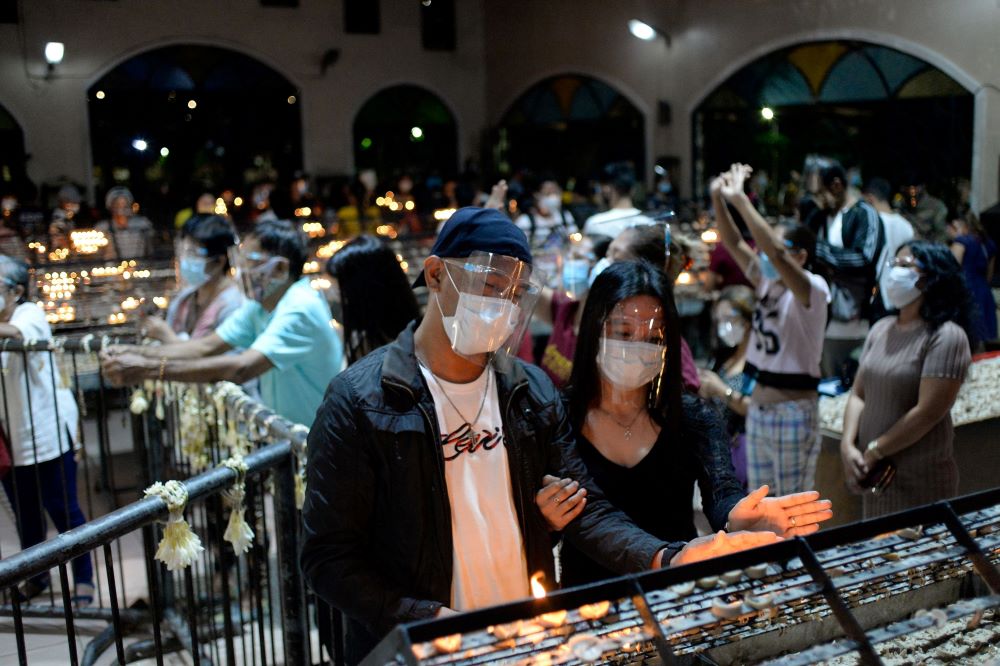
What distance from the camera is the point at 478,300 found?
2.04m

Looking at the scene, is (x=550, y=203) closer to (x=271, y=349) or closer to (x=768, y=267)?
(x=768, y=267)

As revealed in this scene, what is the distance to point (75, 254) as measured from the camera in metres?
9.37

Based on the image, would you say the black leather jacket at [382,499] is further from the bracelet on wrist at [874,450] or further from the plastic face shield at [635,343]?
the bracelet on wrist at [874,450]

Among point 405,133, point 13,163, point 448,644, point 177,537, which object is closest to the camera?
point 448,644

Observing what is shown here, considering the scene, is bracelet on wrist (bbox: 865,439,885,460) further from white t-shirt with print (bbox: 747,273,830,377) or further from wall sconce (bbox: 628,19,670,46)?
wall sconce (bbox: 628,19,670,46)

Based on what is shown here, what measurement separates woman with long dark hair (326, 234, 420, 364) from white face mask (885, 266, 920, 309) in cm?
188

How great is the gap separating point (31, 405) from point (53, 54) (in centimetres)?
478

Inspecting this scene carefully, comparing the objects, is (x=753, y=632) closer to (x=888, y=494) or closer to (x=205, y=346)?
(x=888, y=494)

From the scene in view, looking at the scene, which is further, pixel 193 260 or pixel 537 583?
pixel 193 260

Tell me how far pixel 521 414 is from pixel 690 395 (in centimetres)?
74

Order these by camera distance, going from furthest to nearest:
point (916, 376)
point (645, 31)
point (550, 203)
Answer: point (645, 31) → point (550, 203) → point (916, 376)

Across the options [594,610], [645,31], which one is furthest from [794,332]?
[645,31]

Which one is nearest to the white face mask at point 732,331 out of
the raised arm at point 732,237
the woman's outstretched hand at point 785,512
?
the raised arm at point 732,237

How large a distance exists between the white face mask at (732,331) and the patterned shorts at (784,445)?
0.67 meters
